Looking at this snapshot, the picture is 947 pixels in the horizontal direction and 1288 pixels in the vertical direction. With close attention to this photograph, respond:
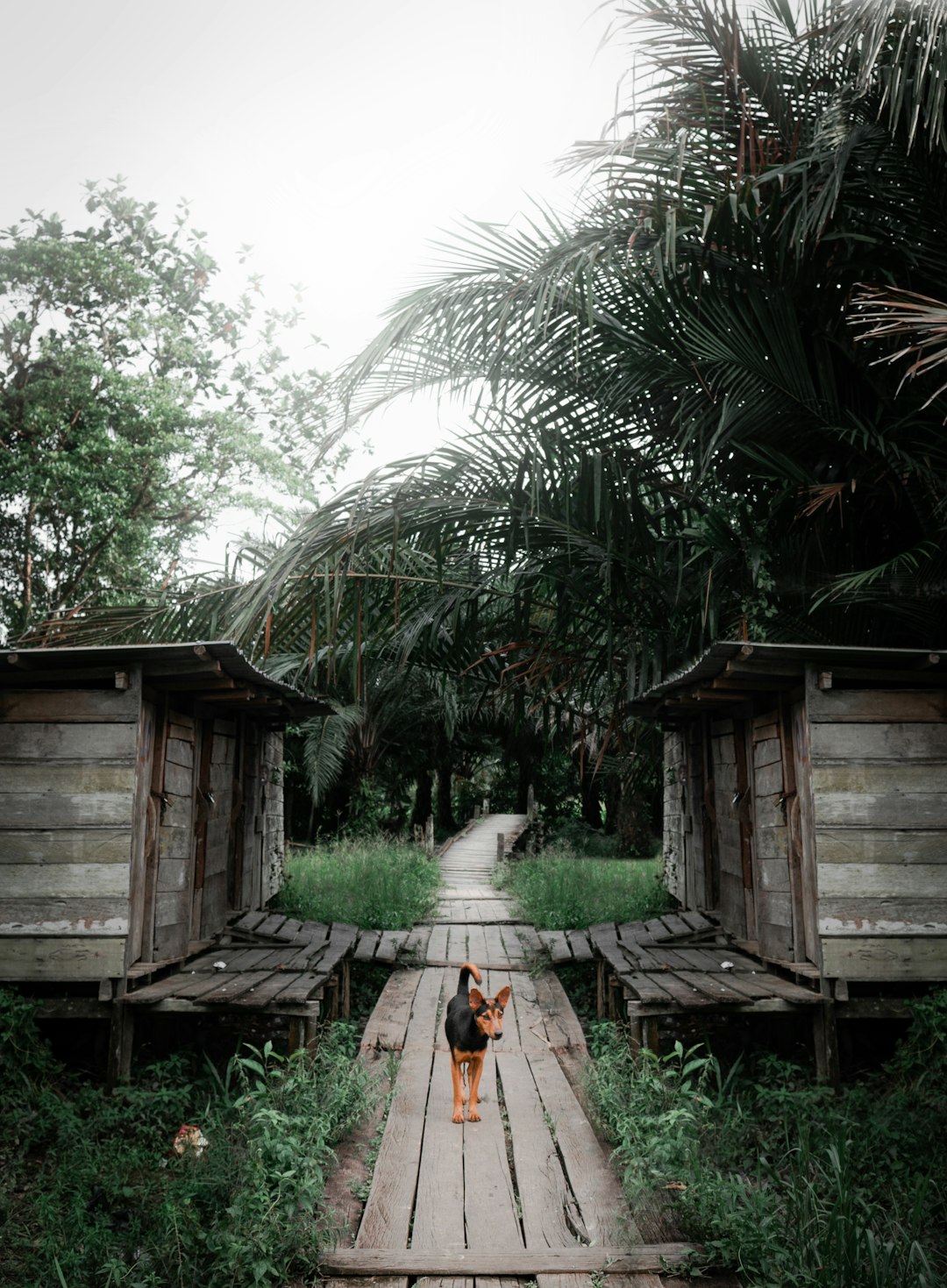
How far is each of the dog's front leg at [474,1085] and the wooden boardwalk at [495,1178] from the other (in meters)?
0.05

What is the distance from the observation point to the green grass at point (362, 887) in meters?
10.2

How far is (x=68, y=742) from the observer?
5723 millimetres

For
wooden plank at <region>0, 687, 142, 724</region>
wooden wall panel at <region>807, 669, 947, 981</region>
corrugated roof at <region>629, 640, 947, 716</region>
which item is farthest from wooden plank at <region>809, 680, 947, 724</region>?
wooden plank at <region>0, 687, 142, 724</region>

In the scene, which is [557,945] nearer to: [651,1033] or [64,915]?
[651,1033]

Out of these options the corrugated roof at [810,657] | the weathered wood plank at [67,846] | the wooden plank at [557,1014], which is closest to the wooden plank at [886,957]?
the corrugated roof at [810,657]

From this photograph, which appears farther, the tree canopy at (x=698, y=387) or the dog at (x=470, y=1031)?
the tree canopy at (x=698, y=387)

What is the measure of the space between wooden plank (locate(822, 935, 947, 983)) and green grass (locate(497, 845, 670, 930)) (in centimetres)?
434

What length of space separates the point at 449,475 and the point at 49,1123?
4.34 meters

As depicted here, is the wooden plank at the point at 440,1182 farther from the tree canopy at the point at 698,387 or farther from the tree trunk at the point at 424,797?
the tree trunk at the point at 424,797

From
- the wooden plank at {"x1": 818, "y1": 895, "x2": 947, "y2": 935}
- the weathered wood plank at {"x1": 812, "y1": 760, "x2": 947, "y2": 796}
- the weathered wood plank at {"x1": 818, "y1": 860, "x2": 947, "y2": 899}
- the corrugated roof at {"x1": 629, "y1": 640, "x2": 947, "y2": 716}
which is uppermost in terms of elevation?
the corrugated roof at {"x1": 629, "y1": 640, "x2": 947, "y2": 716}

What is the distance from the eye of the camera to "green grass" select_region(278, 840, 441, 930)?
10.2 m

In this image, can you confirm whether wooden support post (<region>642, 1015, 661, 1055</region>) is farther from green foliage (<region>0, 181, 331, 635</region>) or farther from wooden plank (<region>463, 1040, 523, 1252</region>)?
green foliage (<region>0, 181, 331, 635</region>)

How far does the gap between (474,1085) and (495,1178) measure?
2.56 feet

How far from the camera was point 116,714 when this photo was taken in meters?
5.74
